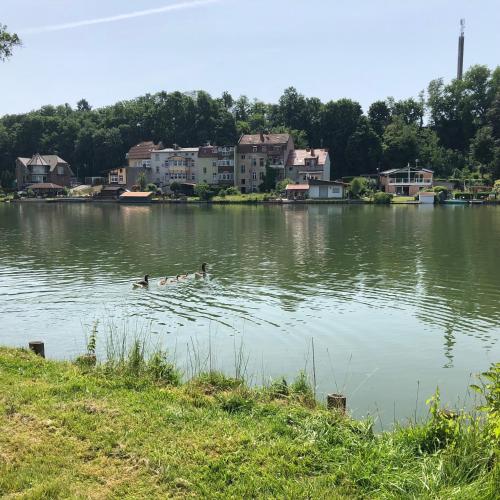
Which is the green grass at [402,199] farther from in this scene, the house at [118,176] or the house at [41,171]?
the house at [41,171]

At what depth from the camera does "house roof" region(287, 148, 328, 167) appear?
100250 millimetres

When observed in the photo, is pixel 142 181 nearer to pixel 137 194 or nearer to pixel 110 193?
pixel 110 193

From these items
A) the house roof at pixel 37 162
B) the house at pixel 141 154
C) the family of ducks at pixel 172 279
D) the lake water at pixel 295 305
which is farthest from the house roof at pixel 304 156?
the family of ducks at pixel 172 279

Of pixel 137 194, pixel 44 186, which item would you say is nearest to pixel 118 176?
pixel 44 186

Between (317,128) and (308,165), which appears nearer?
(308,165)

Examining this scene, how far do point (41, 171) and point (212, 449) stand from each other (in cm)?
11832

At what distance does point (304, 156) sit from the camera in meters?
102

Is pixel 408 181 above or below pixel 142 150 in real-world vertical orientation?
below

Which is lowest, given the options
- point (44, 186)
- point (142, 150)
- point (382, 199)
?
point (382, 199)

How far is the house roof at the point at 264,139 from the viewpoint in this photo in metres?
104

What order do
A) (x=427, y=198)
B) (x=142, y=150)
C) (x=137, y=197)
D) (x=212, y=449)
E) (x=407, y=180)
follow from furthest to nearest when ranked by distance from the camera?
(x=142, y=150) < (x=137, y=197) < (x=407, y=180) < (x=427, y=198) < (x=212, y=449)

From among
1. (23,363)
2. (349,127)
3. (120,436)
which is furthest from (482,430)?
(349,127)

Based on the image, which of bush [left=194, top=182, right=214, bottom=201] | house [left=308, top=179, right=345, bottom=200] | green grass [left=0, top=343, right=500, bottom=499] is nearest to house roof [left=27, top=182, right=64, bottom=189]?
bush [left=194, top=182, right=214, bottom=201]

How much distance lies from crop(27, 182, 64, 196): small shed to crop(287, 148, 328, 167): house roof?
4871 cm
